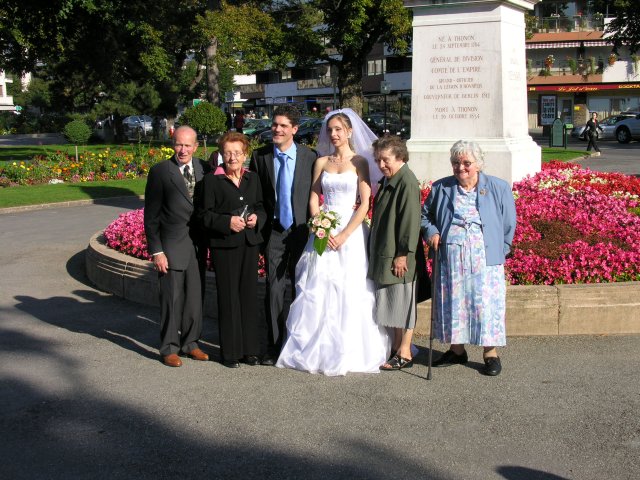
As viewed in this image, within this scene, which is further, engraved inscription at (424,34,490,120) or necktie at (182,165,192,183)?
engraved inscription at (424,34,490,120)

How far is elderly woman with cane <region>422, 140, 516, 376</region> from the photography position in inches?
234

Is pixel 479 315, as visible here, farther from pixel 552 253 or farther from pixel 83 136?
pixel 83 136

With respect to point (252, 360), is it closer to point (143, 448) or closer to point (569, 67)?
point (143, 448)

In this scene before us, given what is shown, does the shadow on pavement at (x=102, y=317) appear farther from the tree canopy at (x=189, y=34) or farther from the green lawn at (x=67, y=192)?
the tree canopy at (x=189, y=34)

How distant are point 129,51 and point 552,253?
34.3 m

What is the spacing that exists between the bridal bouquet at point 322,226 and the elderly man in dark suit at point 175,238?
1059 mm

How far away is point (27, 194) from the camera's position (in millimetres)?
19094

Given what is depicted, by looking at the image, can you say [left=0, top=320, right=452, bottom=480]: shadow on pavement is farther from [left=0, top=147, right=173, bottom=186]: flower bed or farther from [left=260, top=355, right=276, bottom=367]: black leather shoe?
[left=0, top=147, right=173, bottom=186]: flower bed

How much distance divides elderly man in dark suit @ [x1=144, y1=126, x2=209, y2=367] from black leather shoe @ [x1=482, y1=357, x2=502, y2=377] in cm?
228

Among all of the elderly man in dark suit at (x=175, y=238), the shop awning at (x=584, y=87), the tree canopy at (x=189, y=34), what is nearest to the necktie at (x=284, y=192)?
the elderly man in dark suit at (x=175, y=238)

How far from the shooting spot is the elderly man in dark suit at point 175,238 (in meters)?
6.38

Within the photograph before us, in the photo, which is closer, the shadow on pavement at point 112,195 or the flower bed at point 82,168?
the shadow on pavement at point 112,195

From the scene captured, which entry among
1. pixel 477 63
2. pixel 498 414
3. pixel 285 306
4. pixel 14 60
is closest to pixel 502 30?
pixel 477 63

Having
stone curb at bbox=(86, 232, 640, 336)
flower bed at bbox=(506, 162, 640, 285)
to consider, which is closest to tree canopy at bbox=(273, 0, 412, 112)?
flower bed at bbox=(506, 162, 640, 285)
